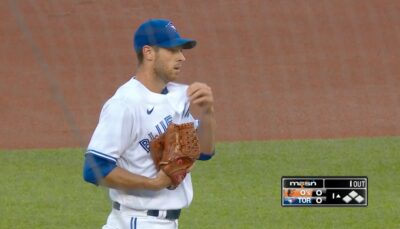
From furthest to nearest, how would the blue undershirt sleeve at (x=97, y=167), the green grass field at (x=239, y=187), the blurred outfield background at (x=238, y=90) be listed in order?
the blurred outfield background at (x=238, y=90)
the green grass field at (x=239, y=187)
the blue undershirt sleeve at (x=97, y=167)

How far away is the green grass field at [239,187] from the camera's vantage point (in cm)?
738

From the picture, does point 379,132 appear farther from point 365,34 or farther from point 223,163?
point 365,34

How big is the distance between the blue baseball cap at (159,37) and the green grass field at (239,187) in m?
3.29

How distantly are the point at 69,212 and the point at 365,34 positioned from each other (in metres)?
8.57

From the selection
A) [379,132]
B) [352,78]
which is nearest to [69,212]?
[379,132]

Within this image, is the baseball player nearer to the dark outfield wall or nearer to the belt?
the belt

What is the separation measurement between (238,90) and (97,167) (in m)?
8.81

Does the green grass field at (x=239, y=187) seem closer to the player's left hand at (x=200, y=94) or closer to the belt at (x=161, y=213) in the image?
the belt at (x=161, y=213)

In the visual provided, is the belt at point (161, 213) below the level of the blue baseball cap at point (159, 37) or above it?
below

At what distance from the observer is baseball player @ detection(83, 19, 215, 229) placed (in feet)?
12.8

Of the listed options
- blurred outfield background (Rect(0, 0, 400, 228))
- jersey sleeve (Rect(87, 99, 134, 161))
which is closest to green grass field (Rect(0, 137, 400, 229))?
blurred outfield background (Rect(0, 0, 400, 228))

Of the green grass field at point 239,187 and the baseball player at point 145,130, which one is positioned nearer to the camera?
Result: the baseball player at point 145,130
